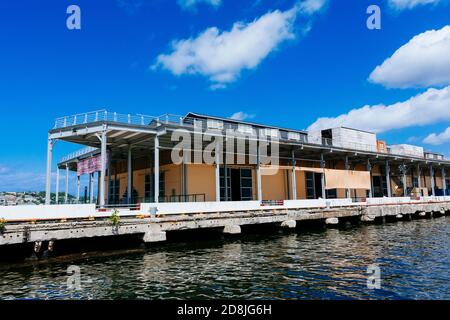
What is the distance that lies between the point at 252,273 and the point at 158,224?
25.7ft

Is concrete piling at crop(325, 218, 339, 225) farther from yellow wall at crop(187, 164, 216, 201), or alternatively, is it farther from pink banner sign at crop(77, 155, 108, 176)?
pink banner sign at crop(77, 155, 108, 176)

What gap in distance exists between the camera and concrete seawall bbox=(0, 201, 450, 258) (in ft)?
51.0

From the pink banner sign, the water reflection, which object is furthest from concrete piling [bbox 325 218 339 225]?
the pink banner sign

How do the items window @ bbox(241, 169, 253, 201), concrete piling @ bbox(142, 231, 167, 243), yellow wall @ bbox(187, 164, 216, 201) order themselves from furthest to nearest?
window @ bbox(241, 169, 253, 201)
yellow wall @ bbox(187, 164, 216, 201)
concrete piling @ bbox(142, 231, 167, 243)

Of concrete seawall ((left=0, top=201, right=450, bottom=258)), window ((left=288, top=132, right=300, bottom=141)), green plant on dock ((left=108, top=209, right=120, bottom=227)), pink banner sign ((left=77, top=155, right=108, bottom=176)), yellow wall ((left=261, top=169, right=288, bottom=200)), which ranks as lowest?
concrete seawall ((left=0, top=201, right=450, bottom=258))

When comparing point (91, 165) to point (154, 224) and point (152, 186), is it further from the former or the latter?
point (154, 224)

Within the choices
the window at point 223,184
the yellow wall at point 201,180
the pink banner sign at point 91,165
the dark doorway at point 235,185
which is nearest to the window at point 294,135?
the dark doorway at point 235,185

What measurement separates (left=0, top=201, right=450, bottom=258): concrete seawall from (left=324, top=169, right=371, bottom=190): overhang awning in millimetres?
5573

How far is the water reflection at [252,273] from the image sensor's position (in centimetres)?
1034

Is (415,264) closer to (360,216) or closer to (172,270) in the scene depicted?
(172,270)

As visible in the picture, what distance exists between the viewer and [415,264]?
44.7ft

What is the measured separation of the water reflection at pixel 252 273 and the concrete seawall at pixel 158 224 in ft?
4.04

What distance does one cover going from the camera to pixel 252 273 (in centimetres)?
1280

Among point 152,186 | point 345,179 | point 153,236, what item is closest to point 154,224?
point 153,236
